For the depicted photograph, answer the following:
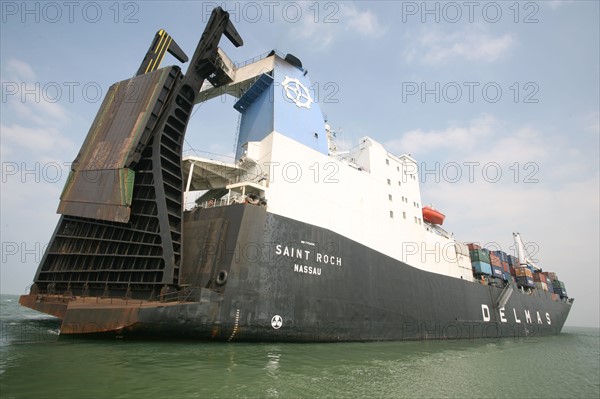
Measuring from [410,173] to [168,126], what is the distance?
16.4 m

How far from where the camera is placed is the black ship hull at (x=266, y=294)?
10633 mm

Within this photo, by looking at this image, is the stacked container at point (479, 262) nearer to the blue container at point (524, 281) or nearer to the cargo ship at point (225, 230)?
the blue container at point (524, 281)

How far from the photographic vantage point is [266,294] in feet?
40.7

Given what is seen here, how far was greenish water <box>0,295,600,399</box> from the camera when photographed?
6230 mm

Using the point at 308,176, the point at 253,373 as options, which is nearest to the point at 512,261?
the point at 308,176

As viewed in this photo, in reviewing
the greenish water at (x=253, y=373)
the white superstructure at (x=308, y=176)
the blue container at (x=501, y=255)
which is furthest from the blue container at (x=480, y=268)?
the greenish water at (x=253, y=373)

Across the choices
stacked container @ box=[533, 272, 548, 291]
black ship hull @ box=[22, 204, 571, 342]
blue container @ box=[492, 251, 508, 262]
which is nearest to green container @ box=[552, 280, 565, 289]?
stacked container @ box=[533, 272, 548, 291]

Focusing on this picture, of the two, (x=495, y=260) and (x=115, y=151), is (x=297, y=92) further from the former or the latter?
(x=495, y=260)

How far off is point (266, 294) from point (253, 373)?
15.2 feet

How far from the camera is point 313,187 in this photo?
15.9 metres

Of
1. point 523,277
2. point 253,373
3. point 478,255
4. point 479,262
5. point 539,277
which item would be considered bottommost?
point 253,373

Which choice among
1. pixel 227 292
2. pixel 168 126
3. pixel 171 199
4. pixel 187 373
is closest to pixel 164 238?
pixel 171 199

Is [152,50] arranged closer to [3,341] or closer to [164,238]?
[164,238]

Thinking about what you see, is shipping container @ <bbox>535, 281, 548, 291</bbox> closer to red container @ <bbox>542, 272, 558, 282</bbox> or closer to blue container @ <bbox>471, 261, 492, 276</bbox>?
red container @ <bbox>542, 272, 558, 282</bbox>
